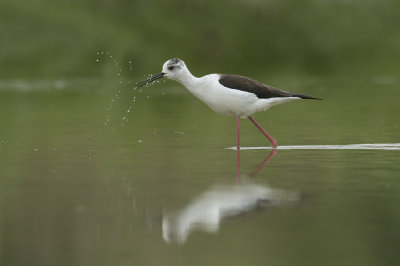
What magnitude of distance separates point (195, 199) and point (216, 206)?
0.67m

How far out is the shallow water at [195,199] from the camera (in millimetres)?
10398

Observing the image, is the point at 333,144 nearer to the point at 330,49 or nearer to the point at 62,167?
the point at 62,167

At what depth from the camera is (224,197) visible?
44.4 ft

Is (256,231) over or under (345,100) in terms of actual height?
under

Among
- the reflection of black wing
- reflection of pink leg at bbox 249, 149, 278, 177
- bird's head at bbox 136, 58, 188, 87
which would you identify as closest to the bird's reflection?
reflection of pink leg at bbox 249, 149, 278, 177

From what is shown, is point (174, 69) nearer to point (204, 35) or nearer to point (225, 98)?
point (225, 98)

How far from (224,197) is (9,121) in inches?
717

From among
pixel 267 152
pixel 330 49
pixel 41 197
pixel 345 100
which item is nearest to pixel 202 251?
pixel 41 197

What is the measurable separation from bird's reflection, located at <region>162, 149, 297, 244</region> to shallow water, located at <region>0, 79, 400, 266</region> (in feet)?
0.05

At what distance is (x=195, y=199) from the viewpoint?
528 inches

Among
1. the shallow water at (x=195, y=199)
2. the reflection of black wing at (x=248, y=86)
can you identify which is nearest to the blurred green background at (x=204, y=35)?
the shallow water at (x=195, y=199)

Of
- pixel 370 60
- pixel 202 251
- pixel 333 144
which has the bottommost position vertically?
pixel 202 251

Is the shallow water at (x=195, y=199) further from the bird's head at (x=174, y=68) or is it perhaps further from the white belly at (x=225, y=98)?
the bird's head at (x=174, y=68)

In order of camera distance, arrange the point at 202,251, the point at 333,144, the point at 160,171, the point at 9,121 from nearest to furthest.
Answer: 1. the point at 202,251
2. the point at 160,171
3. the point at 333,144
4. the point at 9,121
